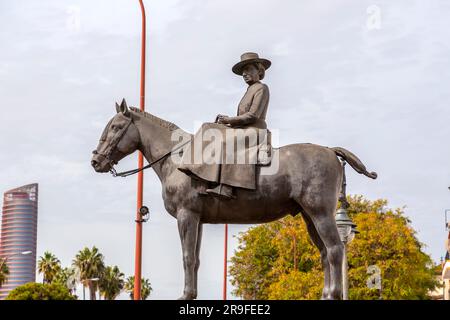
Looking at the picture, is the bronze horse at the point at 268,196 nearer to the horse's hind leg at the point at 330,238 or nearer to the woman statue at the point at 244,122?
the horse's hind leg at the point at 330,238

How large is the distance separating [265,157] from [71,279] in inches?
3298

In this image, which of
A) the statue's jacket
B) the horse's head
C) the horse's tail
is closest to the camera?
the statue's jacket

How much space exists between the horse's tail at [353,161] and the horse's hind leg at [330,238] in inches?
26.7

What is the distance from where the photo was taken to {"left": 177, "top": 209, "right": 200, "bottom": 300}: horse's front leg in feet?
34.9

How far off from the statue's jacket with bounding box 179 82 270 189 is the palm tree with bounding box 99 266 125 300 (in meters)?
82.2

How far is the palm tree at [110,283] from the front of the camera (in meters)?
91.9

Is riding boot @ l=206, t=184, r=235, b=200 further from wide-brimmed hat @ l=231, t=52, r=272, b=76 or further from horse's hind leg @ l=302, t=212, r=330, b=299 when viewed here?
wide-brimmed hat @ l=231, t=52, r=272, b=76

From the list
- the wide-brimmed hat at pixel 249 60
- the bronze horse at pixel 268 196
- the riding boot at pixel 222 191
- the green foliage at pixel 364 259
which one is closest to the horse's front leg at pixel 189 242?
the bronze horse at pixel 268 196

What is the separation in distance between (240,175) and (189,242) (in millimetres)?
1121

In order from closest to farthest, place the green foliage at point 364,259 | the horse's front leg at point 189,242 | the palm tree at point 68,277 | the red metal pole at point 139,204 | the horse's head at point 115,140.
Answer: the horse's front leg at point 189,242 → the horse's head at point 115,140 → the red metal pole at point 139,204 → the green foliage at point 364,259 → the palm tree at point 68,277

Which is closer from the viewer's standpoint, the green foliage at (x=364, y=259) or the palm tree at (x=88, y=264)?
the green foliage at (x=364, y=259)

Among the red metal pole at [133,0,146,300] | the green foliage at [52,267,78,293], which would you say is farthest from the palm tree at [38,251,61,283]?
the red metal pole at [133,0,146,300]

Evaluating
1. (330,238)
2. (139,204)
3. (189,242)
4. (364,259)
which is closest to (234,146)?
(189,242)
